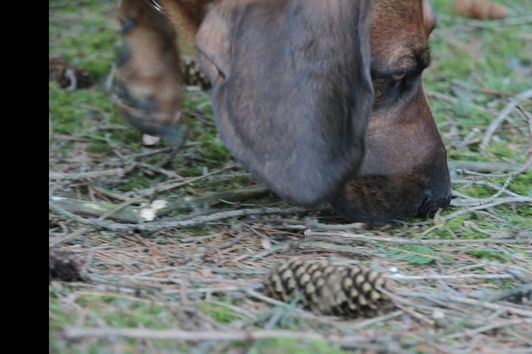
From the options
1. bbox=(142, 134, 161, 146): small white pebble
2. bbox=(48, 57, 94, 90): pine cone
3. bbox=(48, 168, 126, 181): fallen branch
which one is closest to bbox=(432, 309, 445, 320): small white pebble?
bbox=(48, 168, 126, 181): fallen branch

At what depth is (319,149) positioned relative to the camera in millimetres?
2338

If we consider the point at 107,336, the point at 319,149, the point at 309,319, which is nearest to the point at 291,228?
the point at 319,149

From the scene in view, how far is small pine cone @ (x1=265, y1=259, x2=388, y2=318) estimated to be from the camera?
79.7 inches

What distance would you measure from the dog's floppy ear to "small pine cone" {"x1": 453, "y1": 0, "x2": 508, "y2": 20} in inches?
99.4

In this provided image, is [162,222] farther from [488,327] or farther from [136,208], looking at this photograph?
[488,327]

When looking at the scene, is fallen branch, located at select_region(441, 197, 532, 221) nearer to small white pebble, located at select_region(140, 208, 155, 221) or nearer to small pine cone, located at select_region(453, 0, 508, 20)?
small white pebble, located at select_region(140, 208, 155, 221)

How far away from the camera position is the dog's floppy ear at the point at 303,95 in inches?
92.1

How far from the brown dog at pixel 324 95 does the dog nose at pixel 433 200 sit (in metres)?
0.02

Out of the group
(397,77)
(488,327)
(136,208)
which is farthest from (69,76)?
(488,327)

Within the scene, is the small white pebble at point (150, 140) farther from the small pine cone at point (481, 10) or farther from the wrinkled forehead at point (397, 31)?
the small pine cone at point (481, 10)

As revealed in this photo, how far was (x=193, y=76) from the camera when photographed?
146 inches

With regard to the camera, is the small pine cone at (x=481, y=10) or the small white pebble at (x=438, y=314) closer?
the small white pebble at (x=438, y=314)

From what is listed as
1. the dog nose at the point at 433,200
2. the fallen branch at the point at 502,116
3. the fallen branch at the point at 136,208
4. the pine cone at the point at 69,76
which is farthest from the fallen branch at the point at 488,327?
the pine cone at the point at 69,76
